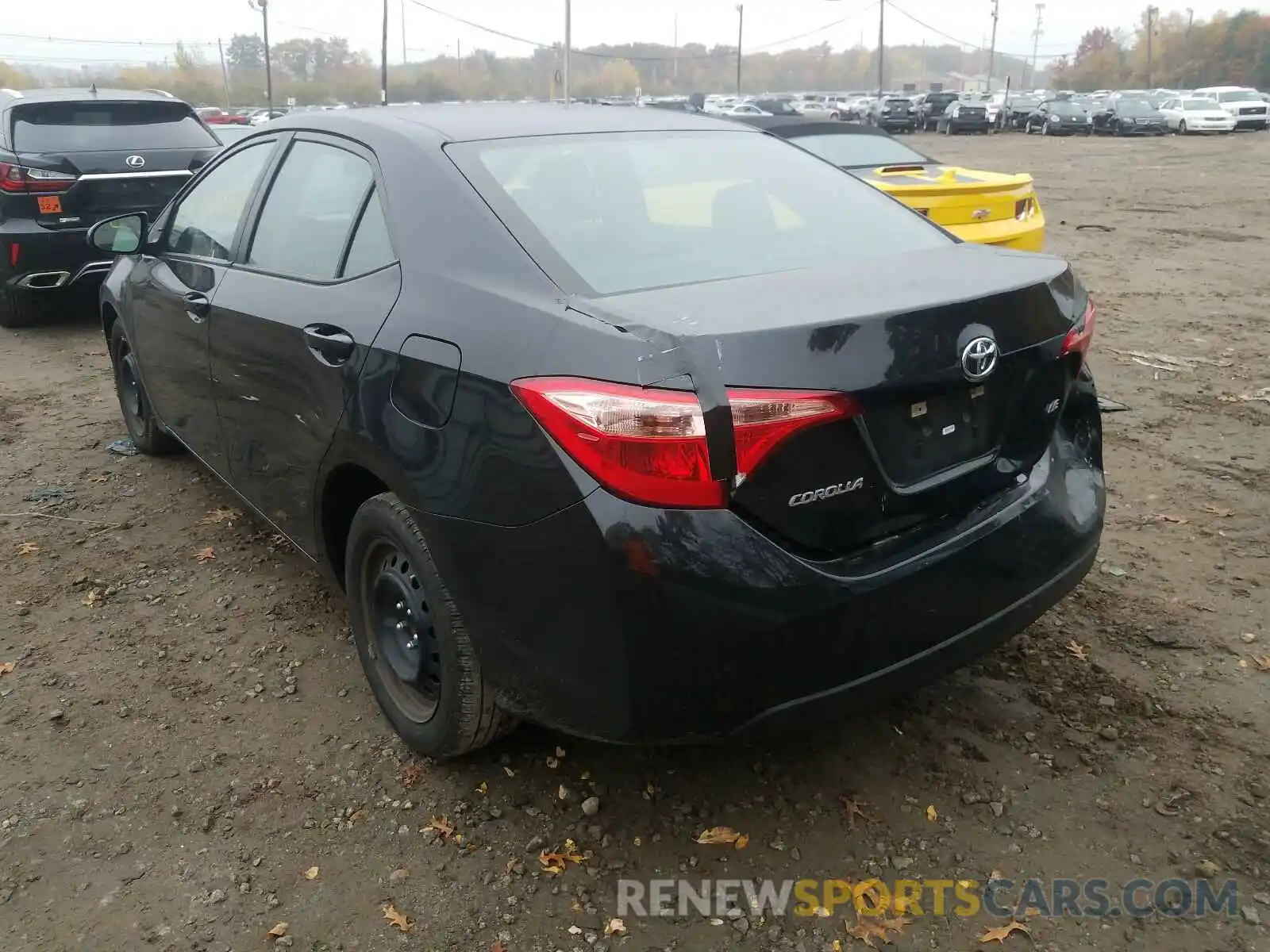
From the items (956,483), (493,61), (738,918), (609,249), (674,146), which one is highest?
(493,61)

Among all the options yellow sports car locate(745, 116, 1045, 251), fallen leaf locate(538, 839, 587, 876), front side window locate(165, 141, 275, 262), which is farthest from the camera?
yellow sports car locate(745, 116, 1045, 251)

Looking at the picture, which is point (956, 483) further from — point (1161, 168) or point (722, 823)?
point (1161, 168)

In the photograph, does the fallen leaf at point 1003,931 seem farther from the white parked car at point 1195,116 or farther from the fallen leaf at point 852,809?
the white parked car at point 1195,116

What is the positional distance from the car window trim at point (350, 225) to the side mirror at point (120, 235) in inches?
48.5

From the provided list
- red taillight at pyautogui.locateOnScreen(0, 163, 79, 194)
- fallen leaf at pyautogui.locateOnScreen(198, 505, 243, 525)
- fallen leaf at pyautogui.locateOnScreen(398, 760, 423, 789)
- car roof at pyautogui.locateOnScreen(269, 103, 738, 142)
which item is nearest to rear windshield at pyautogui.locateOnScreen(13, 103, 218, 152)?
red taillight at pyautogui.locateOnScreen(0, 163, 79, 194)

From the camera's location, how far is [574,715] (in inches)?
87.9

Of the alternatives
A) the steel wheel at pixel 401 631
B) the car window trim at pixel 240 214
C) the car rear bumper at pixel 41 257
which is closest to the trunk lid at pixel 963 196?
the car window trim at pixel 240 214

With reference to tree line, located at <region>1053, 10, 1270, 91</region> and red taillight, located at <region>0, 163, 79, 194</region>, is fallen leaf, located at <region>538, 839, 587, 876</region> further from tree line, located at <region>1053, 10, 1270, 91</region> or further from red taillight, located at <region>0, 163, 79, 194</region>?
tree line, located at <region>1053, 10, 1270, 91</region>

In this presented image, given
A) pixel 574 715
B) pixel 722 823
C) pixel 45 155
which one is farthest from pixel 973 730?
pixel 45 155

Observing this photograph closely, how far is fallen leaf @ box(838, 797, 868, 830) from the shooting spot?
8.37ft

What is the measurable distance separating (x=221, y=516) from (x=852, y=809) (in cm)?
311

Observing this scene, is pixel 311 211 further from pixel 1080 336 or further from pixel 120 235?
pixel 1080 336

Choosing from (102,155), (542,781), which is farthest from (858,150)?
(542,781)

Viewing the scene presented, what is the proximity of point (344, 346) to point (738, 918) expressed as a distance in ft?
5.53
